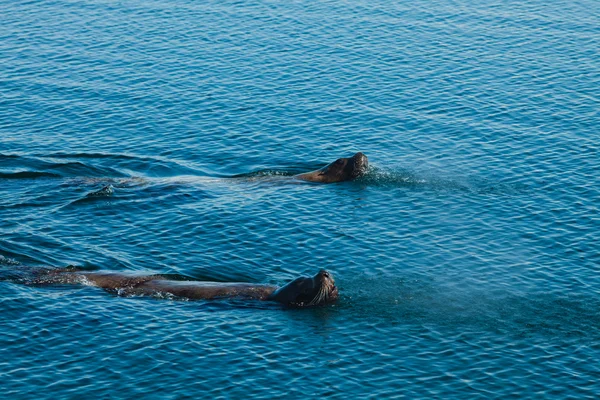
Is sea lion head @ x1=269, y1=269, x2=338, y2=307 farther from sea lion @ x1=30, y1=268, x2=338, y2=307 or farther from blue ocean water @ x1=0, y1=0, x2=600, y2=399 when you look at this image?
blue ocean water @ x1=0, y1=0, x2=600, y2=399

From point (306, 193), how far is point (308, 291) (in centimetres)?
1177

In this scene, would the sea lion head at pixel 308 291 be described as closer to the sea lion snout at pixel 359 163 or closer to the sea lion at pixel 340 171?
the sea lion at pixel 340 171

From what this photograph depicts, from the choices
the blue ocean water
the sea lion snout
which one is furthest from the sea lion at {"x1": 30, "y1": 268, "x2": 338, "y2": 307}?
the sea lion snout

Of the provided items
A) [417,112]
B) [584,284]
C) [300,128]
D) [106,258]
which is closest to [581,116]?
[417,112]

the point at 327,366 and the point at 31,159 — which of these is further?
the point at 31,159

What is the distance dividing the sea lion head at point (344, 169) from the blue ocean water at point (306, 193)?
2.05 feet

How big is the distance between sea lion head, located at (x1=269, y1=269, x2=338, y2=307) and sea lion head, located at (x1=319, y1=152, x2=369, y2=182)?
12.7 m

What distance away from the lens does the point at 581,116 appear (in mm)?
53562

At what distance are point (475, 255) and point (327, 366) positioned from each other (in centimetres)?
1073

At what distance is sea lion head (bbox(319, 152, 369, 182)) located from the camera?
4675 centimetres

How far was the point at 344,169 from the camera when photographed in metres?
46.8

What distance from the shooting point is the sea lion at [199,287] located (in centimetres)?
3434

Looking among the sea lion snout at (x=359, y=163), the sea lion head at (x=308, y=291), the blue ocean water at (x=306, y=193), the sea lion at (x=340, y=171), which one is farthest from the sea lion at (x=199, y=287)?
the sea lion snout at (x=359, y=163)

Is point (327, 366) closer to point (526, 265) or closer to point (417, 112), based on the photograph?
point (526, 265)
